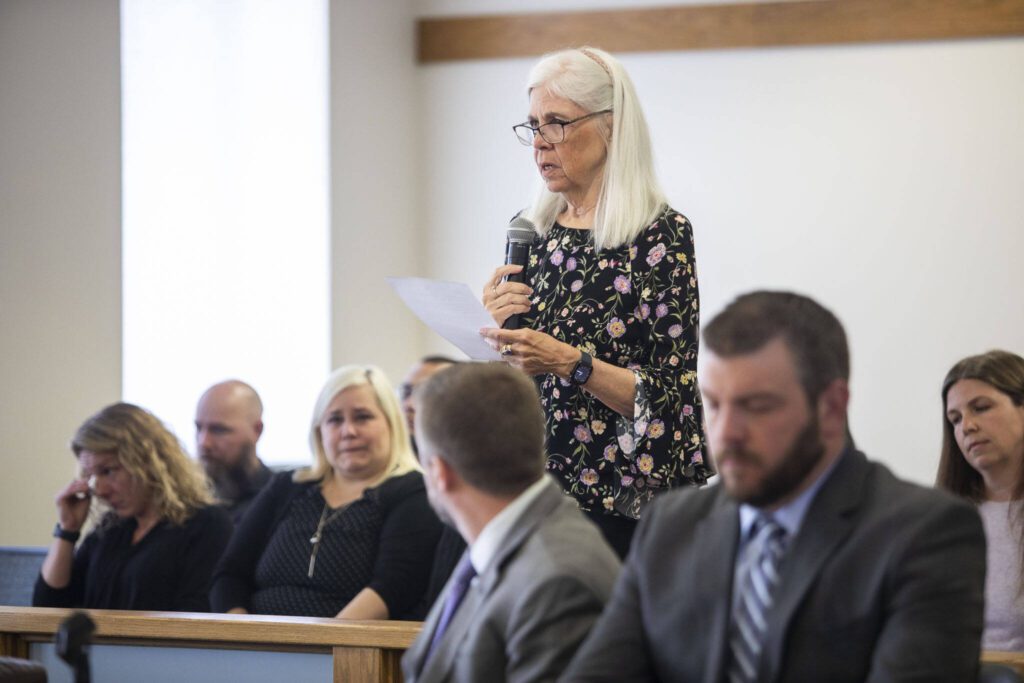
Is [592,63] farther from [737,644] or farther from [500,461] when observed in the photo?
[737,644]

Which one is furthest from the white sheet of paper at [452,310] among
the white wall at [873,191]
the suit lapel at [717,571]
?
the white wall at [873,191]

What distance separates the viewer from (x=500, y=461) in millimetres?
1854

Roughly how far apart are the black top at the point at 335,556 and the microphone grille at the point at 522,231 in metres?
1.28

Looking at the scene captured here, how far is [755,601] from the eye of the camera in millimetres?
1584

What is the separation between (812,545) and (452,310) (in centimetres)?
104

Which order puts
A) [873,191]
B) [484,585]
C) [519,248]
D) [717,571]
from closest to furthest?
1. [717,571]
2. [484,585]
3. [519,248]
4. [873,191]

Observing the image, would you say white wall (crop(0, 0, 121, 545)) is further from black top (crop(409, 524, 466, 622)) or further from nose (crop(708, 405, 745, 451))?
nose (crop(708, 405, 745, 451))

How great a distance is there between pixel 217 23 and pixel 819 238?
2747 mm

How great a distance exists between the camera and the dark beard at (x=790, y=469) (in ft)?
5.04

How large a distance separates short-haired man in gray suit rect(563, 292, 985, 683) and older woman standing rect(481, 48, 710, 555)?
65 cm

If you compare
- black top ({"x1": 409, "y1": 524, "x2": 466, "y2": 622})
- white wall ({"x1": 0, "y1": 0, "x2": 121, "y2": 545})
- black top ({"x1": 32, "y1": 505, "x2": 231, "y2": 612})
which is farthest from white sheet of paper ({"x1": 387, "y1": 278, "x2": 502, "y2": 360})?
white wall ({"x1": 0, "y1": 0, "x2": 121, "y2": 545})

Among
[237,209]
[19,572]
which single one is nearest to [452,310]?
[19,572]

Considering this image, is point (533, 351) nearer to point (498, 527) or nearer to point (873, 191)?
point (498, 527)

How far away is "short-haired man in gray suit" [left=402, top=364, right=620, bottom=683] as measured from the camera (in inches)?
69.0
